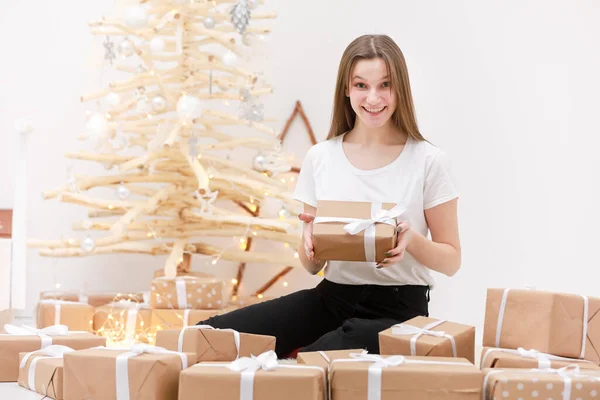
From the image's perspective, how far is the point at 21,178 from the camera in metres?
2.56

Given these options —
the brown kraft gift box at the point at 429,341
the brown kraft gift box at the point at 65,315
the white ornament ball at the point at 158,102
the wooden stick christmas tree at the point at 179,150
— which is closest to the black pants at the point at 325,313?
the brown kraft gift box at the point at 429,341

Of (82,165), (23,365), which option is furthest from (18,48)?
(23,365)

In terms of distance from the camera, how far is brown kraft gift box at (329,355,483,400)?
4.59 ft

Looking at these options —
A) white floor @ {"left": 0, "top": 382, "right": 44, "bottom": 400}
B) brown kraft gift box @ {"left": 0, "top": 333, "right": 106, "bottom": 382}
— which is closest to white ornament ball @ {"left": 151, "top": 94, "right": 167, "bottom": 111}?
brown kraft gift box @ {"left": 0, "top": 333, "right": 106, "bottom": 382}

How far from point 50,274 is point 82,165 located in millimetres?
513

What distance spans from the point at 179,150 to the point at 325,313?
124cm

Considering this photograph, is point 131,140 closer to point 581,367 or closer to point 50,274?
point 50,274

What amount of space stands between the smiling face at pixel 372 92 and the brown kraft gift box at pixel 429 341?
499 mm

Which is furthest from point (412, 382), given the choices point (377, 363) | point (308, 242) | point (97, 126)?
point (97, 126)

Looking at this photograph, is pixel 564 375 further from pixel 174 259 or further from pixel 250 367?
pixel 174 259

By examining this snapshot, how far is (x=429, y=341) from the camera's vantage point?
62.6 inches

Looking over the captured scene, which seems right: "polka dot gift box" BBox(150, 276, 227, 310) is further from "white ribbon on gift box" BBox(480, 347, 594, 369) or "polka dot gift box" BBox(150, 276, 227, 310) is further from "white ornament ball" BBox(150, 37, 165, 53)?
"white ribbon on gift box" BBox(480, 347, 594, 369)

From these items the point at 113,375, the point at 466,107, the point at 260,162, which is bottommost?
the point at 113,375

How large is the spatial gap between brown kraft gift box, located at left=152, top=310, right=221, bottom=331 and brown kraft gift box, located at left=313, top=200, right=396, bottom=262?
3.19ft
